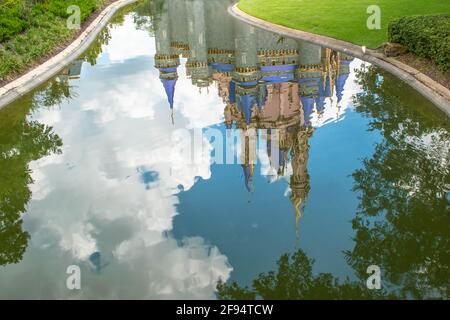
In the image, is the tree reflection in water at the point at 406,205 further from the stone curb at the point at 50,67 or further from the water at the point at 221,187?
the stone curb at the point at 50,67

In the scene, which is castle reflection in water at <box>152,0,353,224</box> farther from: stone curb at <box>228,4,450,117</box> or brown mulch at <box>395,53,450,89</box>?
brown mulch at <box>395,53,450,89</box>

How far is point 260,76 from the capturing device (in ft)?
65.6

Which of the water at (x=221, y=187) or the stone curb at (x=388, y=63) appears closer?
the water at (x=221, y=187)

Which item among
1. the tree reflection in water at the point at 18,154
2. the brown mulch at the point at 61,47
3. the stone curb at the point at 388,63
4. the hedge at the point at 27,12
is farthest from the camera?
the hedge at the point at 27,12

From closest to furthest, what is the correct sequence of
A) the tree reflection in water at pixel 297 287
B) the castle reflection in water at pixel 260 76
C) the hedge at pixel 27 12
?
the tree reflection in water at pixel 297 287, the castle reflection in water at pixel 260 76, the hedge at pixel 27 12

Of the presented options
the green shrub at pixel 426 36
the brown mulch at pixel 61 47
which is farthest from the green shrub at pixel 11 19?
the green shrub at pixel 426 36

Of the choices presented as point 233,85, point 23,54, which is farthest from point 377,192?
point 23,54

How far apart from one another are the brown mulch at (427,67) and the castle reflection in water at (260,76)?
2174 mm

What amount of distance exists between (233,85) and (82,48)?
34.8ft

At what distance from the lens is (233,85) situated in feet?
61.4

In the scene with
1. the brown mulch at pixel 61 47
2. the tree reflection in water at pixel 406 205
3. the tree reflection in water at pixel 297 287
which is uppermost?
the brown mulch at pixel 61 47

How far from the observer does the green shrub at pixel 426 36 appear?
592 inches
